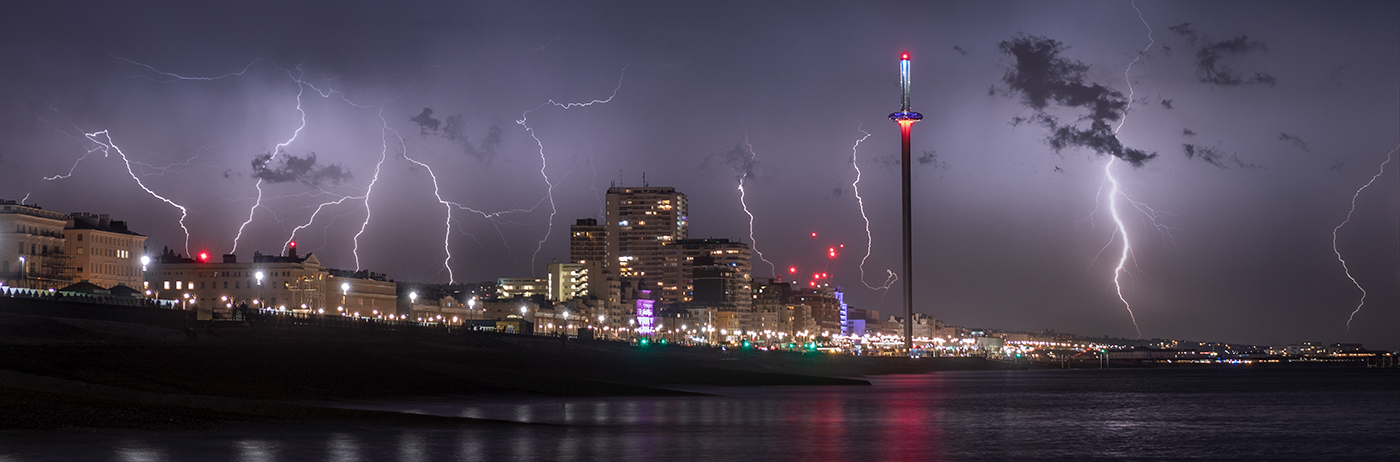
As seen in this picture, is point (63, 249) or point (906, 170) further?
point (906, 170)

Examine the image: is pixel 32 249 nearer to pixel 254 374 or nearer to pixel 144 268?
pixel 144 268

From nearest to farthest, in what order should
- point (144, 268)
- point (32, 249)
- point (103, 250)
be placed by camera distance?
point (32, 249)
point (103, 250)
point (144, 268)

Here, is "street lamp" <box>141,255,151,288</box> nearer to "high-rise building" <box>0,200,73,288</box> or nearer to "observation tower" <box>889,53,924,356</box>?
"high-rise building" <box>0,200,73,288</box>

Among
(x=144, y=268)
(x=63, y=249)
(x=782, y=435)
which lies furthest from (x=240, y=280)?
(x=782, y=435)

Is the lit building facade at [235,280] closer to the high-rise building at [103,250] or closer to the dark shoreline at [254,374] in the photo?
the high-rise building at [103,250]

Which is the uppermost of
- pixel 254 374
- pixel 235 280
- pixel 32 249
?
pixel 32 249

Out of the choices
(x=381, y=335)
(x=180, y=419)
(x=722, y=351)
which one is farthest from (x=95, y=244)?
(x=180, y=419)

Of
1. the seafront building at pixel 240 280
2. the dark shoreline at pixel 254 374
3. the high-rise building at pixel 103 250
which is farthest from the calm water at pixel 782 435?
the seafront building at pixel 240 280

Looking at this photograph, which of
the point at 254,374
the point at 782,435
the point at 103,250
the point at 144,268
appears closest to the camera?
the point at 782,435
